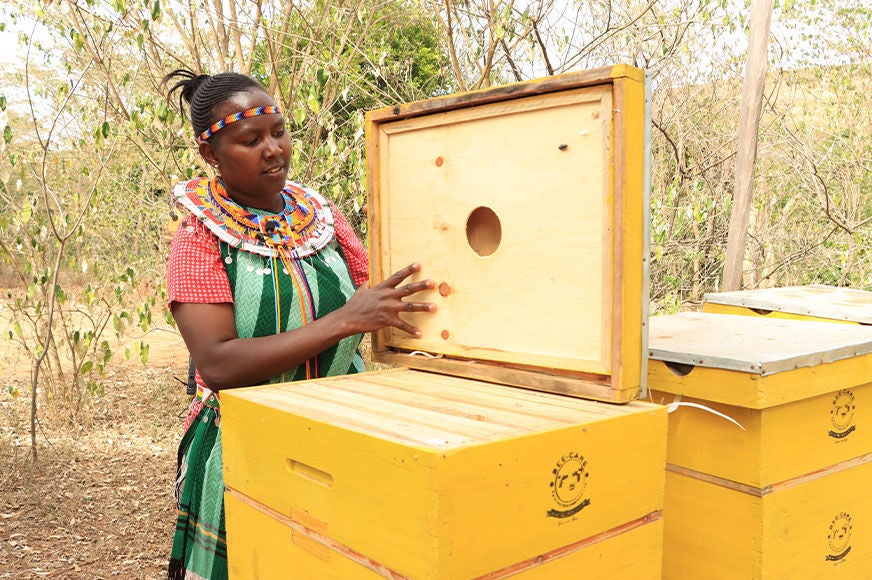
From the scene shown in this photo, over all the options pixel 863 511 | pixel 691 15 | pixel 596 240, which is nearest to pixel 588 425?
pixel 596 240

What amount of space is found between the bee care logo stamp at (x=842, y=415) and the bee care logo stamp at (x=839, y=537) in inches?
7.2

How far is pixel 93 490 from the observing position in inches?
168

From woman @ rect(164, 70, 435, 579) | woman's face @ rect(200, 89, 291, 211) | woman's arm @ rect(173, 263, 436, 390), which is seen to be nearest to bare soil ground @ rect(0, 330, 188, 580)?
woman @ rect(164, 70, 435, 579)

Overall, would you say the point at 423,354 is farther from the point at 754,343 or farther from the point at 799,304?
the point at 799,304

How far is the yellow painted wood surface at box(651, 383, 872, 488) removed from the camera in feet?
4.66

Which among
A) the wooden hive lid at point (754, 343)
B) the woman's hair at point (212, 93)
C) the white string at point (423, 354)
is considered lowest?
the white string at point (423, 354)

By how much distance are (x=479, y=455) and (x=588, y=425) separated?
221 millimetres

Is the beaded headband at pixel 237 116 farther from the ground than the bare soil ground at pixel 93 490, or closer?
farther from the ground

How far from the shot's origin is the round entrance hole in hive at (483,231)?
1.56 m

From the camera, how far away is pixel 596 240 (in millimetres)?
1280

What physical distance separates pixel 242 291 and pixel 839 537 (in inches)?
58.0

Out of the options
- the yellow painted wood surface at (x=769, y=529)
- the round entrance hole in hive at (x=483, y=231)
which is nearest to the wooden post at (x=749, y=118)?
the yellow painted wood surface at (x=769, y=529)

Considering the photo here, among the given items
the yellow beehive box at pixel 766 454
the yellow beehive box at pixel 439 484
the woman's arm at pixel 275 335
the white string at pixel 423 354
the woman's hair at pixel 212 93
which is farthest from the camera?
the woman's hair at pixel 212 93

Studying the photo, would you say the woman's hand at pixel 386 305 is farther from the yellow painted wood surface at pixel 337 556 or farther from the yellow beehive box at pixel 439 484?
the yellow painted wood surface at pixel 337 556
